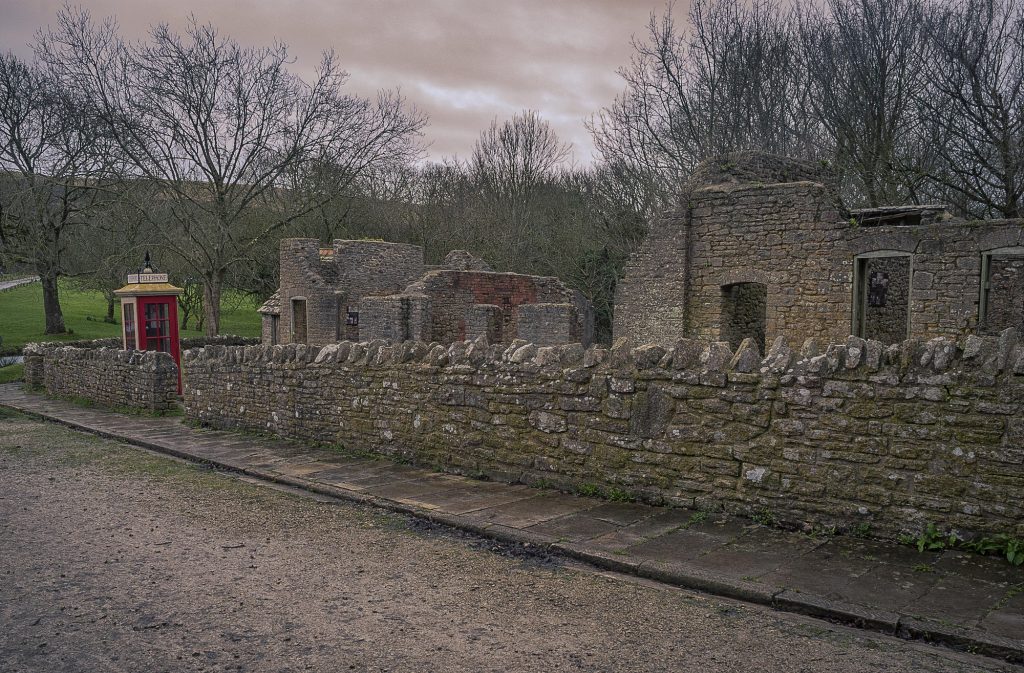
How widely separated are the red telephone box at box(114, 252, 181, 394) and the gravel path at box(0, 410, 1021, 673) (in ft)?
33.9

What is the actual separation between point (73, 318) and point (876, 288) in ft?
125

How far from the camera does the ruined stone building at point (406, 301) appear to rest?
16.6 meters

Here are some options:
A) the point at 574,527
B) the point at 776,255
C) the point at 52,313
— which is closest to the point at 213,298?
the point at 52,313

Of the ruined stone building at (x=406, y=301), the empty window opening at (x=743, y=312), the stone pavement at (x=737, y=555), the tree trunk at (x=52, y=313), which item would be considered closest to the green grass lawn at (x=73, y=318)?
the tree trunk at (x=52, y=313)

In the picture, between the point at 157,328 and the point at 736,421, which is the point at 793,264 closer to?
the point at 736,421

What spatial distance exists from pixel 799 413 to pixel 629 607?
2234 mm

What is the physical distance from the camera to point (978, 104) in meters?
19.2

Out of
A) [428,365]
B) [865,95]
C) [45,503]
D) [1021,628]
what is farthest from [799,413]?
[865,95]

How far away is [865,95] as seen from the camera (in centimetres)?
2223

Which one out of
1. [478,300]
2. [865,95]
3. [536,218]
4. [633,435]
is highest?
[865,95]

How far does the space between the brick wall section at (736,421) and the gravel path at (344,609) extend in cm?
154

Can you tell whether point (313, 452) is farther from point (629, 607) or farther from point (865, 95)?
point (865, 95)

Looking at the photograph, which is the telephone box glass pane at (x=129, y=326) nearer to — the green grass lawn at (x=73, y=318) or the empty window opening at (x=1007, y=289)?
the green grass lawn at (x=73, y=318)

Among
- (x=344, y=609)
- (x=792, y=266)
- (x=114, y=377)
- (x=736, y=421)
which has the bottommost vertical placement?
(x=344, y=609)
